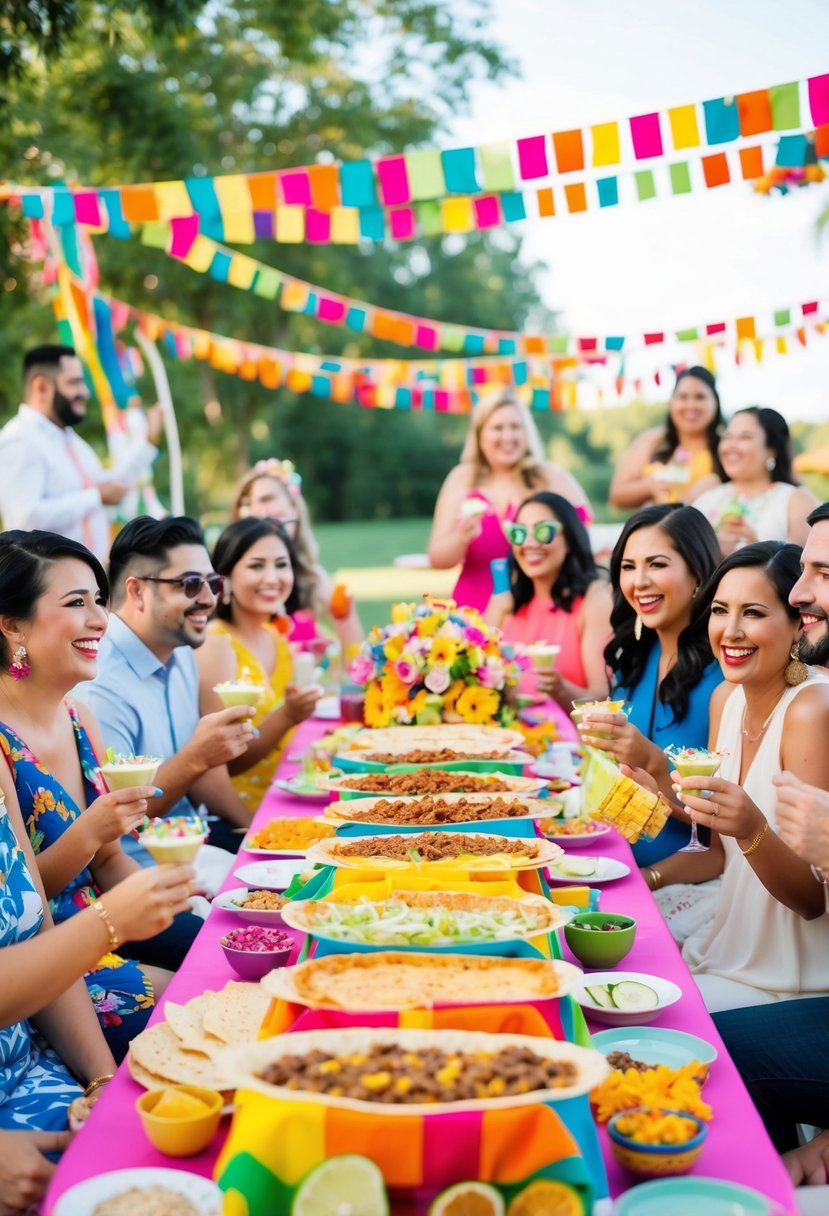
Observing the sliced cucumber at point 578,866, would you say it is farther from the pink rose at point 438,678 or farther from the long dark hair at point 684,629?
the pink rose at point 438,678

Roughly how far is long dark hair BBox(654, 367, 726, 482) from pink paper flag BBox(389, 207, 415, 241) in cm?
231

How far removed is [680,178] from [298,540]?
11.0ft

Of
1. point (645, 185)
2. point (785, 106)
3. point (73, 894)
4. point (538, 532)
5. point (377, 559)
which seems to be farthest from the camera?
point (377, 559)

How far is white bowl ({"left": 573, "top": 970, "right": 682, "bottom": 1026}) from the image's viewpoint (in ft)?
8.14

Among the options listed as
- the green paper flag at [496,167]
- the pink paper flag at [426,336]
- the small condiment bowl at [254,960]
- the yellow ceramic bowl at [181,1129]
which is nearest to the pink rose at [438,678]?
the small condiment bowl at [254,960]

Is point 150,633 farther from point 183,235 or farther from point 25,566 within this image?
point 183,235

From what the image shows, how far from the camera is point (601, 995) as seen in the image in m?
2.56

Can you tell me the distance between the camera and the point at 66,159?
15227mm

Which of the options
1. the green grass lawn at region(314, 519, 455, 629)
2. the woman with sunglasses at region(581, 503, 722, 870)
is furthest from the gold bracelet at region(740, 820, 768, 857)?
the green grass lawn at region(314, 519, 455, 629)

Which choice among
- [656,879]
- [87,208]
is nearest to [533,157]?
[87,208]

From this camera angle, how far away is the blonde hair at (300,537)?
725 centimetres

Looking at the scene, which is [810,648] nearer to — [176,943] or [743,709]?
[743,709]

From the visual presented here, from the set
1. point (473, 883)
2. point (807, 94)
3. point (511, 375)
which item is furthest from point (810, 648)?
point (511, 375)

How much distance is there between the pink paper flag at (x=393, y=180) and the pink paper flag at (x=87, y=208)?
7.11 ft
